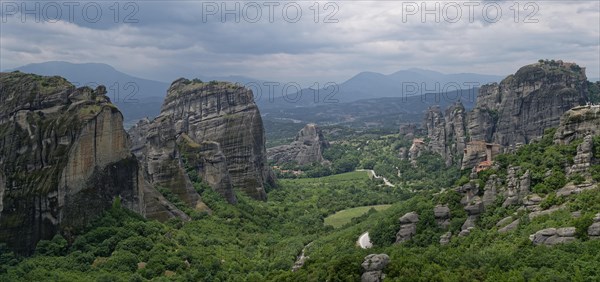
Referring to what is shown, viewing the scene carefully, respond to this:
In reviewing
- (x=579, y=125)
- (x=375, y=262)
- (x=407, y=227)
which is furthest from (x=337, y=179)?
(x=375, y=262)

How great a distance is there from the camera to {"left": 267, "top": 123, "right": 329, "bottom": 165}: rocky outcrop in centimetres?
14388

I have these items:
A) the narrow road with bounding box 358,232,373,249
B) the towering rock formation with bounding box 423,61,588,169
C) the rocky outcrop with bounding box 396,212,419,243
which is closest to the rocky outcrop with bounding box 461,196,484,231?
the rocky outcrop with bounding box 396,212,419,243

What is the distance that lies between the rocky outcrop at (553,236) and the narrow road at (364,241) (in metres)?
16.0

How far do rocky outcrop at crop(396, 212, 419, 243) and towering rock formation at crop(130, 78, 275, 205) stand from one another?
84.7 ft

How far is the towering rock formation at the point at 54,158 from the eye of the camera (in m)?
47.5

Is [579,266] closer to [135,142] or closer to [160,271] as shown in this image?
[160,271]

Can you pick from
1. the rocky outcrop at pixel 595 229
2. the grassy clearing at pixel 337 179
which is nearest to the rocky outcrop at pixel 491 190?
the rocky outcrop at pixel 595 229

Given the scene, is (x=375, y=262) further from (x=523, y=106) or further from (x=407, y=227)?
(x=523, y=106)

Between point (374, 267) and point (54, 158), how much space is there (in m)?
26.5

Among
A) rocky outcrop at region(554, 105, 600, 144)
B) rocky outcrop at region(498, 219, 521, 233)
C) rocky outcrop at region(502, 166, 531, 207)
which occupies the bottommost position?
rocky outcrop at region(498, 219, 521, 233)

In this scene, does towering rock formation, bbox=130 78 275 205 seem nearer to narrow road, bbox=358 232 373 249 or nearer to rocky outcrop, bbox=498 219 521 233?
narrow road, bbox=358 232 373 249

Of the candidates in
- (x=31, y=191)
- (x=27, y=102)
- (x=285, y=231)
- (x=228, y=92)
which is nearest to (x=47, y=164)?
(x=31, y=191)

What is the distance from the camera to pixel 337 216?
84625 mm

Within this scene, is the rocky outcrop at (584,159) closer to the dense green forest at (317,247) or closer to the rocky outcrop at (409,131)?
the dense green forest at (317,247)
